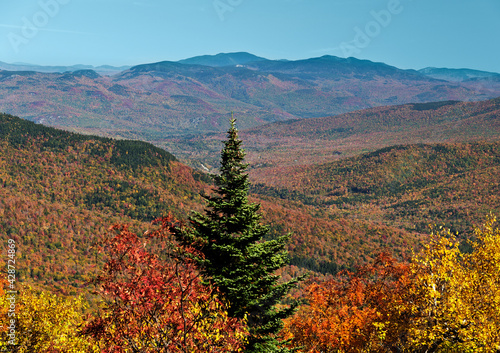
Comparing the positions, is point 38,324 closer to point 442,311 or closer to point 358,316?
point 358,316

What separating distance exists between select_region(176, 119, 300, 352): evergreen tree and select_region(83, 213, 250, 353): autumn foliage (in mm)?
4540

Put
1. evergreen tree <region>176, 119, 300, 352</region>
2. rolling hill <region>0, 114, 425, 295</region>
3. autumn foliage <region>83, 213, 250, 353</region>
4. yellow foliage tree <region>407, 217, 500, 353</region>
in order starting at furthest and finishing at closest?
rolling hill <region>0, 114, 425, 295</region> < evergreen tree <region>176, 119, 300, 352</region> < yellow foliage tree <region>407, 217, 500, 353</region> < autumn foliage <region>83, 213, 250, 353</region>

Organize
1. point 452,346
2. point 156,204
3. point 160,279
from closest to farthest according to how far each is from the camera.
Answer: point 160,279
point 452,346
point 156,204

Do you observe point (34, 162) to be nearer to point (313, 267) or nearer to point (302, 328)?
point (313, 267)

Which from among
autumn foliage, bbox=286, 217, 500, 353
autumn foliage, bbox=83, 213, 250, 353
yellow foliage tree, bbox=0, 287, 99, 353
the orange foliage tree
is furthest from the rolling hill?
autumn foliage, bbox=83, 213, 250, 353

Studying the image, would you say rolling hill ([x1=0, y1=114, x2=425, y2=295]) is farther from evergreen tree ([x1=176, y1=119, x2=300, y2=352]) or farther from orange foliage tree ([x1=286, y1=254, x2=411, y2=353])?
evergreen tree ([x1=176, y1=119, x2=300, y2=352])

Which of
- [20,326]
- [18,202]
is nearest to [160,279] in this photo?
[20,326]

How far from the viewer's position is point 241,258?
20891 millimetres

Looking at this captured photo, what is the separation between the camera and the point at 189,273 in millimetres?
15836

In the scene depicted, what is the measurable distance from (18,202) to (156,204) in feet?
226

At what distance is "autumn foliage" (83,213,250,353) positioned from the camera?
47.3 ft

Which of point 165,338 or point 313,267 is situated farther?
point 313,267

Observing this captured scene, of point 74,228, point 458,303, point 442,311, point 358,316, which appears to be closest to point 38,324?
point 358,316

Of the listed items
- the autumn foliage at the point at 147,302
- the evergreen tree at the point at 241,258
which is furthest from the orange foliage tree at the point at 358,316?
the autumn foliage at the point at 147,302
